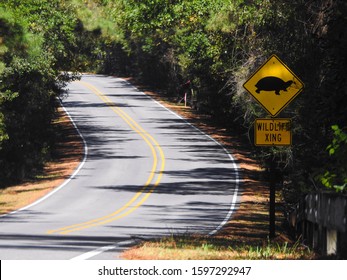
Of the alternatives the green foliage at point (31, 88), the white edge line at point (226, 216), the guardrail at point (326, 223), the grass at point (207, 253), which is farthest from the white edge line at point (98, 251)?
the green foliage at point (31, 88)

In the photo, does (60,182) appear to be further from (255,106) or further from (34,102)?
(255,106)

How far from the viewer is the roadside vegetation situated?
1574cm

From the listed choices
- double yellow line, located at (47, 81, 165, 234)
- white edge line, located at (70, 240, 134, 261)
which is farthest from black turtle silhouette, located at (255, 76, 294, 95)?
double yellow line, located at (47, 81, 165, 234)

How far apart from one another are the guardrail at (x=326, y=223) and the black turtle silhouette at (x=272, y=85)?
7.01 feet

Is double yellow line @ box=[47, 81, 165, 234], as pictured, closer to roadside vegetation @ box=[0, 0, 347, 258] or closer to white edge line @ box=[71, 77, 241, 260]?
white edge line @ box=[71, 77, 241, 260]

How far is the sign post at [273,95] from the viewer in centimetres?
1853

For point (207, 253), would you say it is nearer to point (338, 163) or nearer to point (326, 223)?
point (326, 223)

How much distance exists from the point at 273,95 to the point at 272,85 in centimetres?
35

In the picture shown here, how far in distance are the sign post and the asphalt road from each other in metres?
3.34

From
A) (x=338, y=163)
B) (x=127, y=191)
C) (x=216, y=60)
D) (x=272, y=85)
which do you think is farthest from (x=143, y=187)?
(x=338, y=163)

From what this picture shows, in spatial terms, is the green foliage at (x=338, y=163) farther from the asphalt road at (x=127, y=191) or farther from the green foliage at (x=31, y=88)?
the green foliage at (x=31, y=88)

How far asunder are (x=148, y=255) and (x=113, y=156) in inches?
1693

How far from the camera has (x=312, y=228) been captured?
17.8 meters

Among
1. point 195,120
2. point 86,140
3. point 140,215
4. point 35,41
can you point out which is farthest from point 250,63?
point 195,120
